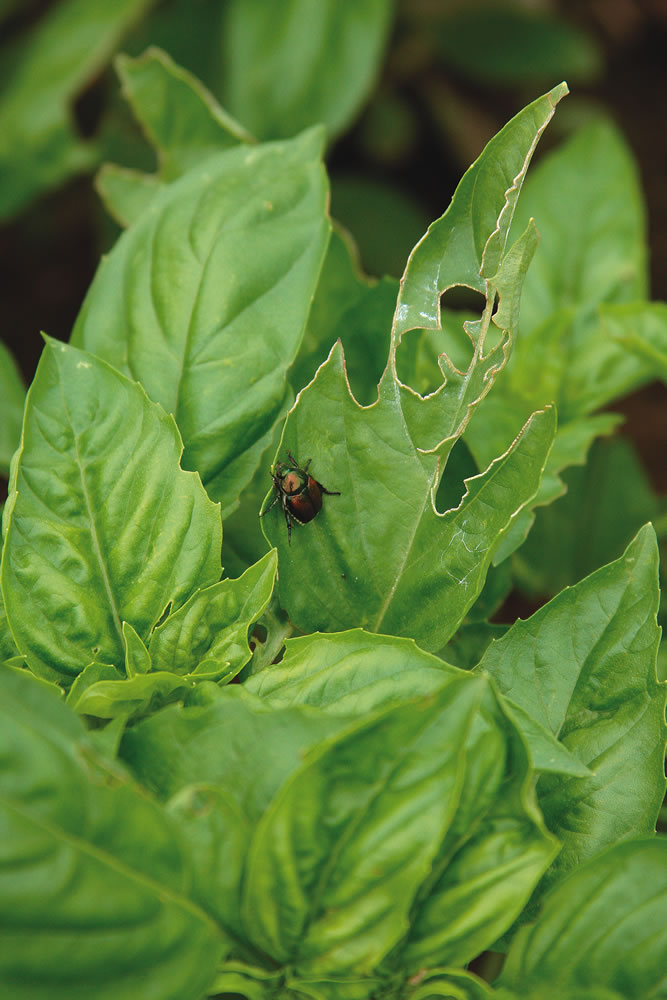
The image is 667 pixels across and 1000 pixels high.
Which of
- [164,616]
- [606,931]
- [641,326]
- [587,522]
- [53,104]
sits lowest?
[587,522]

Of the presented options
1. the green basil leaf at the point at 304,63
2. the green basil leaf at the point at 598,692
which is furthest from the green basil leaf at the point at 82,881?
the green basil leaf at the point at 304,63

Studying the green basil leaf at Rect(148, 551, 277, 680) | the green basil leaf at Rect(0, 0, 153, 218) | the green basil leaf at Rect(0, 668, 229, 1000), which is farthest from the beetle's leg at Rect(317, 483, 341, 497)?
the green basil leaf at Rect(0, 0, 153, 218)

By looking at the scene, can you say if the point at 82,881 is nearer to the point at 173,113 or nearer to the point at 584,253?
the point at 173,113

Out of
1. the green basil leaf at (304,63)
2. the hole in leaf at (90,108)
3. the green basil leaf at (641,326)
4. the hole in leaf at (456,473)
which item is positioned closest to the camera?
the hole in leaf at (456,473)

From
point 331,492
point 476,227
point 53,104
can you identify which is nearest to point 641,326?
point 476,227

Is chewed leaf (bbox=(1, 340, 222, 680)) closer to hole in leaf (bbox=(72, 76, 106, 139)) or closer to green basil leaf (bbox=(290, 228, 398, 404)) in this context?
green basil leaf (bbox=(290, 228, 398, 404))

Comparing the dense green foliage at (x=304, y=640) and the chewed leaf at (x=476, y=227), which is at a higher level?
the chewed leaf at (x=476, y=227)

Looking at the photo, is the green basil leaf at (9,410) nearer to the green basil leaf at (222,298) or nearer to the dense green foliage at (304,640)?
the dense green foliage at (304,640)
